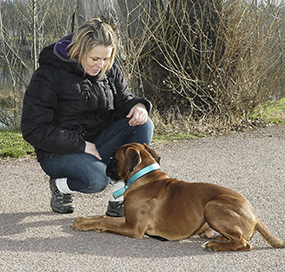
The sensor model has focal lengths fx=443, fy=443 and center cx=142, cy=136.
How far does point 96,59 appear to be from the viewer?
450 cm

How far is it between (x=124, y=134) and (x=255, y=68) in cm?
519

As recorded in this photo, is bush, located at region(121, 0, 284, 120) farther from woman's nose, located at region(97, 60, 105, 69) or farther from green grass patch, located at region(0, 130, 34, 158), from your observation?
woman's nose, located at region(97, 60, 105, 69)

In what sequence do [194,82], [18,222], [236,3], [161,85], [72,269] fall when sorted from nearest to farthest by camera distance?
1. [72,269]
2. [18,222]
3. [236,3]
4. [194,82]
5. [161,85]

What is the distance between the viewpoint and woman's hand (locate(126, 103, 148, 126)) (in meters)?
4.82

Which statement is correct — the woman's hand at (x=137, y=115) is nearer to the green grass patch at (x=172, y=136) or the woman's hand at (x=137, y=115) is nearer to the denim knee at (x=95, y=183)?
the denim knee at (x=95, y=183)

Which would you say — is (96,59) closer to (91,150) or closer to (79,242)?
(91,150)

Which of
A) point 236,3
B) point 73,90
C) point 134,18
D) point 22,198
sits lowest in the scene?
point 22,198

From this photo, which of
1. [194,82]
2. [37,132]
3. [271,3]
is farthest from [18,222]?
[271,3]

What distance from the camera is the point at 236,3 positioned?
8.86m

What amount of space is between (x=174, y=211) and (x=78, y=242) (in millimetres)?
894

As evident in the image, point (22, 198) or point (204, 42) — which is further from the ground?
point (204, 42)

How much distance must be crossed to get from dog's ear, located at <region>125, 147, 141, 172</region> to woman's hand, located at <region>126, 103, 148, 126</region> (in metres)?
A: 0.79

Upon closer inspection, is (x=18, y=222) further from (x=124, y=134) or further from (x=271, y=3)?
(x=271, y=3)

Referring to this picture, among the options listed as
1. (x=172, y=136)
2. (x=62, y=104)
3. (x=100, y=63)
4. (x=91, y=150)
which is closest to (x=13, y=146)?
(x=172, y=136)
